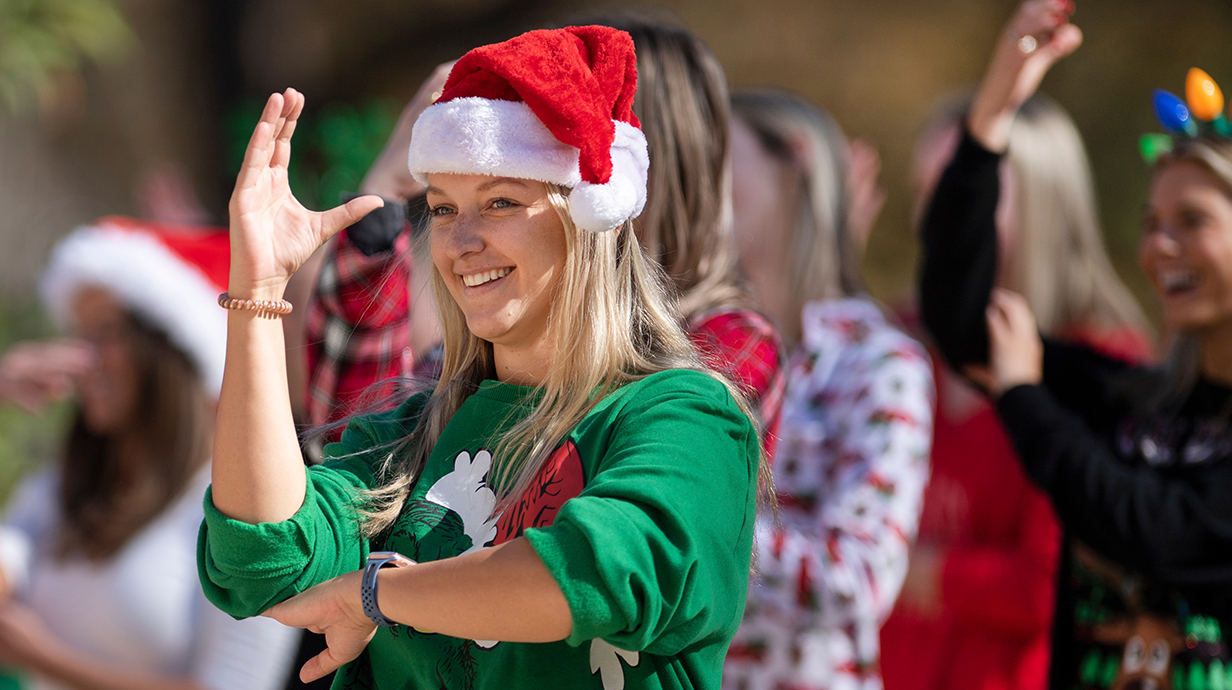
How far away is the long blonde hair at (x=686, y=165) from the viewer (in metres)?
1.81

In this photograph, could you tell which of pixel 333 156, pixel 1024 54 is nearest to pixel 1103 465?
pixel 1024 54

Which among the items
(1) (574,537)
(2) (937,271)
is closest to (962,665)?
(2) (937,271)

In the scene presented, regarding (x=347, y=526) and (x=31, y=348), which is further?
(x=31, y=348)

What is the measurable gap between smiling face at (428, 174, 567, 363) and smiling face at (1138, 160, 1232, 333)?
1.50m

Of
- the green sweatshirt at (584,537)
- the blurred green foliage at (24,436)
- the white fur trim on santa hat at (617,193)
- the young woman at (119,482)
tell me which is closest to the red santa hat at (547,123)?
the white fur trim on santa hat at (617,193)

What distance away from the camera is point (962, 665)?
2605 mm

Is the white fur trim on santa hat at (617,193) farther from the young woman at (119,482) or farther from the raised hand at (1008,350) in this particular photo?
the young woman at (119,482)

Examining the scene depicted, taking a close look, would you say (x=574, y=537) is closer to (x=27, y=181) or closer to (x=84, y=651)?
(x=84, y=651)

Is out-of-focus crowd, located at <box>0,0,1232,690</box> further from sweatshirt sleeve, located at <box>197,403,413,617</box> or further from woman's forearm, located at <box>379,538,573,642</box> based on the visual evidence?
woman's forearm, located at <box>379,538,573,642</box>

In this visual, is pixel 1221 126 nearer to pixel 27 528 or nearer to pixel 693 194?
pixel 693 194

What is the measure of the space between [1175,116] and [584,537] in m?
1.81

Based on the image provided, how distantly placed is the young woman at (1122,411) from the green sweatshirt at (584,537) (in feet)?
3.77

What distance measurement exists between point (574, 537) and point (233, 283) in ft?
1.51

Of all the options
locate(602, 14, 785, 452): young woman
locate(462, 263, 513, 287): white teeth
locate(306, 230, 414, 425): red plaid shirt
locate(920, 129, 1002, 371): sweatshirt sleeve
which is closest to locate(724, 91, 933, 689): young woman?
locate(920, 129, 1002, 371): sweatshirt sleeve
